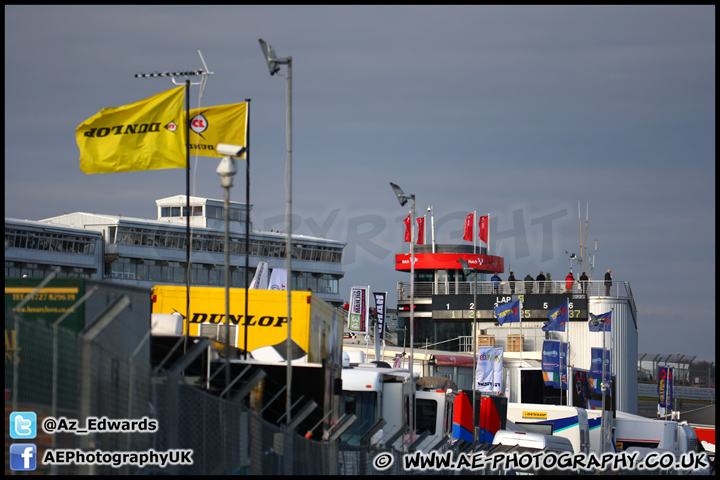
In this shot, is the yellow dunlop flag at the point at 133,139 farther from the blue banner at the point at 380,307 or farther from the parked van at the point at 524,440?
the blue banner at the point at 380,307

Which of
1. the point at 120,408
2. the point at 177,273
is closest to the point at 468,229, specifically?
the point at 177,273

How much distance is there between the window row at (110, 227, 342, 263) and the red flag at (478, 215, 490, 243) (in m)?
39.6

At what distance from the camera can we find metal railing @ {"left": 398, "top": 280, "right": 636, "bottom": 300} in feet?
200

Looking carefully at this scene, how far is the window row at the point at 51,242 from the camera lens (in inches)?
3605

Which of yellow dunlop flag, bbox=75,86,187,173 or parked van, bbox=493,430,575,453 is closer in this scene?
yellow dunlop flag, bbox=75,86,187,173

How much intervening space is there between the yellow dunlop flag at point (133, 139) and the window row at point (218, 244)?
84.1 meters

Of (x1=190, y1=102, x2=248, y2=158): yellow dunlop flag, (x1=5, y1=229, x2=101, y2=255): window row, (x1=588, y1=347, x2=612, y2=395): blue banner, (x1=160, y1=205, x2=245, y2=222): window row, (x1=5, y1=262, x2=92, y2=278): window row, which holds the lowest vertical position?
(x1=588, y1=347, x2=612, y2=395): blue banner

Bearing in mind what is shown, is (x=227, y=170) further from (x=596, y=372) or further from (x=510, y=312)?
(x=510, y=312)

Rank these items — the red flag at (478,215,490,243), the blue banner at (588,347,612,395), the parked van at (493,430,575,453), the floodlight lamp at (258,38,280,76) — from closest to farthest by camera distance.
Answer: the floodlight lamp at (258,38,280,76) → the parked van at (493,430,575,453) → the blue banner at (588,347,612,395) → the red flag at (478,215,490,243)

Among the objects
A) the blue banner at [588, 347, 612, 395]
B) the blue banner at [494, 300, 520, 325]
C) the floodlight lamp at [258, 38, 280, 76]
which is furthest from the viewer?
the blue banner at [494, 300, 520, 325]

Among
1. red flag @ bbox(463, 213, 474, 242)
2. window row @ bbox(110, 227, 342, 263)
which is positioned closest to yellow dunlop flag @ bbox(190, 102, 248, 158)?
red flag @ bbox(463, 213, 474, 242)

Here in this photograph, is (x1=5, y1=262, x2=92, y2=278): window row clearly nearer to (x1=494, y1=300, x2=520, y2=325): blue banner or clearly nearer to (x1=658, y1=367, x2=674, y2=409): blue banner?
(x1=494, y1=300, x2=520, y2=325): blue banner

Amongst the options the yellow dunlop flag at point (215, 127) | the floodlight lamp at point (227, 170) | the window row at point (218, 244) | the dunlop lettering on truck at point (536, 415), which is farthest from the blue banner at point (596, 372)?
the window row at point (218, 244)

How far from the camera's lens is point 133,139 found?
1919 cm
